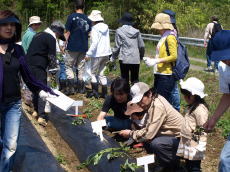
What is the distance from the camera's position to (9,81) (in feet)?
12.6

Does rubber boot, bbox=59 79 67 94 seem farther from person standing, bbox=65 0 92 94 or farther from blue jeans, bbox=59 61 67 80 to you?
person standing, bbox=65 0 92 94

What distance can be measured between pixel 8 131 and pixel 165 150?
5.44 feet

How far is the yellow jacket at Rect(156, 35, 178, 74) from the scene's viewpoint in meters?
5.32

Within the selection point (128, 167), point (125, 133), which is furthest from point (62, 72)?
point (128, 167)

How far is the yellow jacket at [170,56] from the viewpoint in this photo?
5.32 meters

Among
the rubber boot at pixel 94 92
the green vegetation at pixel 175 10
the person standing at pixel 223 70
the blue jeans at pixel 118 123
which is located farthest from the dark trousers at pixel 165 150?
the green vegetation at pixel 175 10

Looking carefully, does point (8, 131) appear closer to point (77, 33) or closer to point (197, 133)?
point (197, 133)

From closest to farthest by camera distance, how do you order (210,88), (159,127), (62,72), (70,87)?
1. (159,127)
2. (210,88)
3. (62,72)
4. (70,87)

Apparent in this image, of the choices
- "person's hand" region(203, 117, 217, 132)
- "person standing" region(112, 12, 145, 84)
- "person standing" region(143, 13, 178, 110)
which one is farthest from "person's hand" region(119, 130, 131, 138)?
"person standing" region(112, 12, 145, 84)

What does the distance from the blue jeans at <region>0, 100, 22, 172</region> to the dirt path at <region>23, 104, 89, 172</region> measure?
1043 millimetres

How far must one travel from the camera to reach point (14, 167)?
171 inches

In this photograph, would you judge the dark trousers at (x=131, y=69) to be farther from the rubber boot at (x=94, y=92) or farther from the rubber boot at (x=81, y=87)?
the rubber boot at (x=81, y=87)

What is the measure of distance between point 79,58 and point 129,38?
4.56ft

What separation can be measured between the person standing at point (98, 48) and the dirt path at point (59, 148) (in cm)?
156
